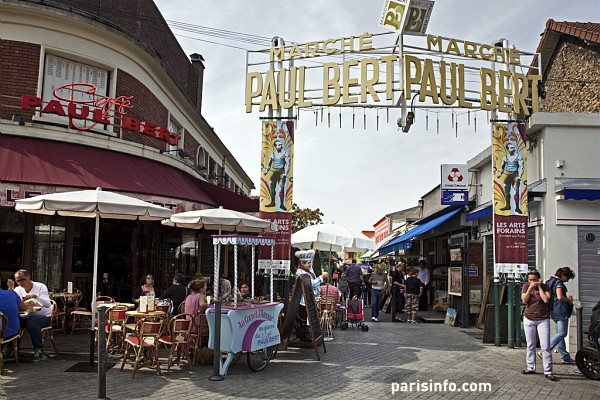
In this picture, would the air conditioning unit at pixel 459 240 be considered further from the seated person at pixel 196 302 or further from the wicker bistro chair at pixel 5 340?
the wicker bistro chair at pixel 5 340

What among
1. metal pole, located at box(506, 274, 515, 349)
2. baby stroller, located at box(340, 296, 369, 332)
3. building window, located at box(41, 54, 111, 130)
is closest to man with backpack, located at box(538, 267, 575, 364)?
metal pole, located at box(506, 274, 515, 349)

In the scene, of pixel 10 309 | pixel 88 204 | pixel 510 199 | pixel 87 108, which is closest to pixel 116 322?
pixel 10 309

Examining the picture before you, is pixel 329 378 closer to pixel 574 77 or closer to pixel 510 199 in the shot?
pixel 510 199

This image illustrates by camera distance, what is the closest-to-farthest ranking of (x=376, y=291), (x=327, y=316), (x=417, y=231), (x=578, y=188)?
(x=578, y=188) < (x=327, y=316) < (x=376, y=291) < (x=417, y=231)

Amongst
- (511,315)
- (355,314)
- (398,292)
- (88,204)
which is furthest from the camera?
(398,292)

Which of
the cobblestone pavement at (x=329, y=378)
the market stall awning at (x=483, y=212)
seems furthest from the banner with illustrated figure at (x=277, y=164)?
the market stall awning at (x=483, y=212)

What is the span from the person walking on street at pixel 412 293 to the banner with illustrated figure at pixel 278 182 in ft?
16.6

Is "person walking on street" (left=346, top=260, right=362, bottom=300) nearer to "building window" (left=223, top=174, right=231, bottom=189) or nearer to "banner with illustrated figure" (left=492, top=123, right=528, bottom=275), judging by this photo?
"banner with illustrated figure" (left=492, top=123, right=528, bottom=275)

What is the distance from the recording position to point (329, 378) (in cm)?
795

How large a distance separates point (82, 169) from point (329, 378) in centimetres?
686

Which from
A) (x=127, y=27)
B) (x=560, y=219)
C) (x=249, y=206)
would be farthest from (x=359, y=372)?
(x=127, y=27)

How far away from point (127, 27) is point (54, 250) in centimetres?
657

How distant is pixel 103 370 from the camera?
6.49m

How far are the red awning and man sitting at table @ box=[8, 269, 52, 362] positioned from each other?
88.7 inches
